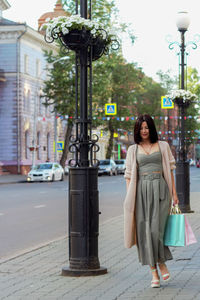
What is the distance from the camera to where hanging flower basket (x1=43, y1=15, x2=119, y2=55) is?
795 centimetres

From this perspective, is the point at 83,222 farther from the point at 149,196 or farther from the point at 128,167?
the point at 149,196

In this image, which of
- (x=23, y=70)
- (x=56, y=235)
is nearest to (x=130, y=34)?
(x=23, y=70)

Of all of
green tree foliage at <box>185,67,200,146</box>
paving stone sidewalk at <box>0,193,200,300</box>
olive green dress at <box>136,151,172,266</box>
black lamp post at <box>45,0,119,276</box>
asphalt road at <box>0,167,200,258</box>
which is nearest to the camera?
paving stone sidewalk at <box>0,193,200,300</box>

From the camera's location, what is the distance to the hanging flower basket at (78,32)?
7945mm

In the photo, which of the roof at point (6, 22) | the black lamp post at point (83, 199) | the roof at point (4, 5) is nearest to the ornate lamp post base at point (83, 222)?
the black lamp post at point (83, 199)

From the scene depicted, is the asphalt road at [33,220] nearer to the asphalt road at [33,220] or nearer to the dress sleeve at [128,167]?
the asphalt road at [33,220]

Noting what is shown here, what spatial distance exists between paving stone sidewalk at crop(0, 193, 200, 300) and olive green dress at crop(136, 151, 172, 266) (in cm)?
33

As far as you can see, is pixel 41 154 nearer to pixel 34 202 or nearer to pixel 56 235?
pixel 34 202

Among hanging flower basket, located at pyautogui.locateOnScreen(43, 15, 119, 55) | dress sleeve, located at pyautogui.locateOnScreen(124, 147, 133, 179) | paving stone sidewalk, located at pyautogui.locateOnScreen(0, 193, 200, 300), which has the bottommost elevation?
paving stone sidewalk, located at pyautogui.locateOnScreen(0, 193, 200, 300)

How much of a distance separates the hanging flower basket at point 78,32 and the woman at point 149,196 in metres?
1.39

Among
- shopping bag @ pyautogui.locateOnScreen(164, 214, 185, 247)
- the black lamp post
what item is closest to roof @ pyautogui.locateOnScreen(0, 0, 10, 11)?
the black lamp post

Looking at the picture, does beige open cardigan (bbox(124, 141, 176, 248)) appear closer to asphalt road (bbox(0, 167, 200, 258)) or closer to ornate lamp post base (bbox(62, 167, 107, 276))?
ornate lamp post base (bbox(62, 167, 107, 276))

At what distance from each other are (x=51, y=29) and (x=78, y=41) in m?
0.40

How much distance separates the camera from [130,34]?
62.8 m
